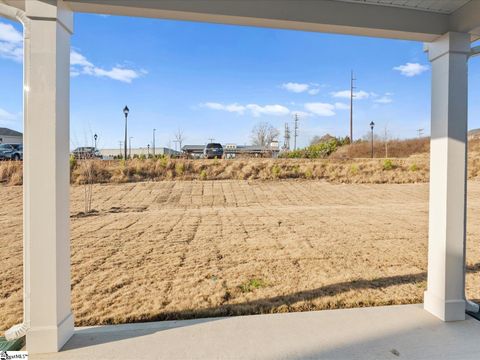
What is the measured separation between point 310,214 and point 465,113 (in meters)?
5.96

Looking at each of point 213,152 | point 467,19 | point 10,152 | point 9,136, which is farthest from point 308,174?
point 9,136

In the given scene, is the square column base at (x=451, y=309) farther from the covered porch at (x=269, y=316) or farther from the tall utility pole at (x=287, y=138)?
the tall utility pole at (x=287, y=138)

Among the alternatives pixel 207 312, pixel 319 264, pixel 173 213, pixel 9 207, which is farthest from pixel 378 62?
pixel 9 207

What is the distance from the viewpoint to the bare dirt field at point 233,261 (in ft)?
9.84

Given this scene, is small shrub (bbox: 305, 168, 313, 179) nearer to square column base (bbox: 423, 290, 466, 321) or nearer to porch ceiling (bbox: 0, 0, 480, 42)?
porch ceiling (bbox: 0, 0, 480, 42)

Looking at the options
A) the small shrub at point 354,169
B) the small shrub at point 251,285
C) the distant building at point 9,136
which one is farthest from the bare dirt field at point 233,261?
the distant building at point 9,136

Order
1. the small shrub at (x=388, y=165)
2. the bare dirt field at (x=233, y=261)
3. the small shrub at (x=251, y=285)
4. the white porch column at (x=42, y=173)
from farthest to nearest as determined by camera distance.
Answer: the small shrub at (x=388, y=165)
the small shrub at (x=251, y=285)
the bare dirt field at (x=233, y=261)
the white porch column at (x=42, y=173)

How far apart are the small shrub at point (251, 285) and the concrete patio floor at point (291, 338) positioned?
76 centimetres

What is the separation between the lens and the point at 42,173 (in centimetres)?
203

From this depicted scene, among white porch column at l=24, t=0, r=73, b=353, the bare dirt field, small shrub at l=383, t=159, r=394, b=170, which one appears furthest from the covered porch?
small shrub at l=383, t=159, r=394, b=170

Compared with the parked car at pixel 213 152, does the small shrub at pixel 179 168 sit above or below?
below

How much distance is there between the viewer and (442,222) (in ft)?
8.29

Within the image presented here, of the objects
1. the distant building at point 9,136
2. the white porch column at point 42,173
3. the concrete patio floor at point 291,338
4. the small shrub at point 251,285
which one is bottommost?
the small shrub at point 251,285

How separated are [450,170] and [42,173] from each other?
3199 mm
